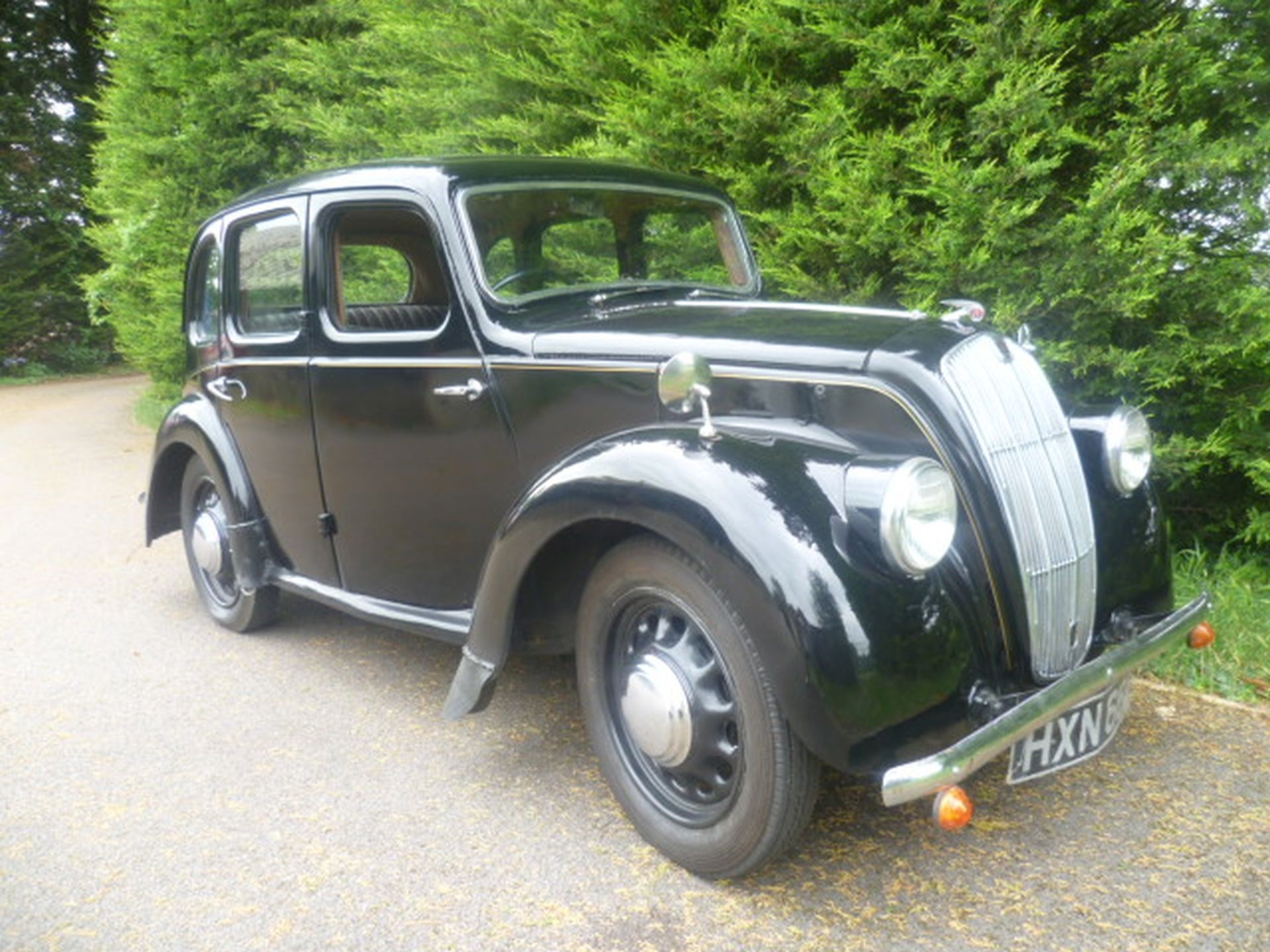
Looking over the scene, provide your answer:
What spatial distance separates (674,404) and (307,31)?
806 cm

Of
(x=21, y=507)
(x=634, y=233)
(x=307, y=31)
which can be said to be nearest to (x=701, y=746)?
(x=634, y=233)

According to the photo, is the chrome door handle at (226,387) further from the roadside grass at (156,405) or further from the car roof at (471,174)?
the roadside grass at (156,405)

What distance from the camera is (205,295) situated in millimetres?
4324

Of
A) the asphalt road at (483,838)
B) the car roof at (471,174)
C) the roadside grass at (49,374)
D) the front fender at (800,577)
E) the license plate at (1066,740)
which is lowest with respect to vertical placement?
the roadside grass at (49,374)

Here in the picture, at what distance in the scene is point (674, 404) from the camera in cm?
251

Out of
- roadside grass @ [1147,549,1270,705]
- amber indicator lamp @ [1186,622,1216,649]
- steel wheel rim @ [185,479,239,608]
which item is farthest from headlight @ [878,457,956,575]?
steel wheel rim @ [185,479,239,608]

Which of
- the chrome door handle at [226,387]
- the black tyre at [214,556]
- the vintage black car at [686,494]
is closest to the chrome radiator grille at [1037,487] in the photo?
the vintage black car at [686,494]

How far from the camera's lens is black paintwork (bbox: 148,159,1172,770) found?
2057 mm

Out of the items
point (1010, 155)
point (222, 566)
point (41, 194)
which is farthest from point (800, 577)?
point (41, 194)

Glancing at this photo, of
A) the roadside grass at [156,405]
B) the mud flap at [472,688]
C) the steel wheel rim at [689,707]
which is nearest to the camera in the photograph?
the steel wheel rim at [689,707]

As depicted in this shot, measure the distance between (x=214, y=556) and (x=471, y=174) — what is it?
6.75 feet

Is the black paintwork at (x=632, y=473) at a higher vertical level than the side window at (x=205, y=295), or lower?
lower

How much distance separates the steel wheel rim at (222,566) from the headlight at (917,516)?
2944mm

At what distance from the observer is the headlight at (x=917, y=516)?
6.75ft
